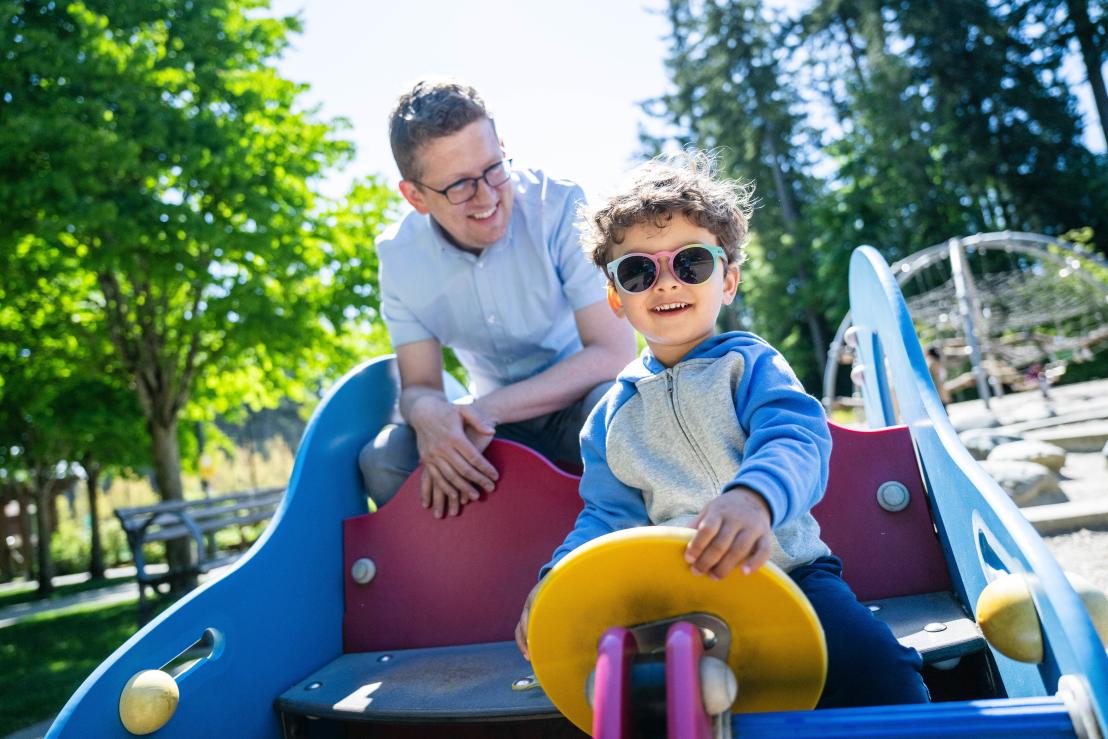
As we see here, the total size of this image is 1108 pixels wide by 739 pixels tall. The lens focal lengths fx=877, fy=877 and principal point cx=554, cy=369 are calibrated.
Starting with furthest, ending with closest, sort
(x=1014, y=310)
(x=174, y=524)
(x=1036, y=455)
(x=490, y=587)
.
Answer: (x=1014, y=310) → (x=174, y=524) → (x=1036, y=455) → (x=490, y=587)

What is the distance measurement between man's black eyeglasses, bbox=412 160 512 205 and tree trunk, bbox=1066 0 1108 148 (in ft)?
79.4

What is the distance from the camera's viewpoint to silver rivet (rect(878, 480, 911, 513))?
1.82 meters

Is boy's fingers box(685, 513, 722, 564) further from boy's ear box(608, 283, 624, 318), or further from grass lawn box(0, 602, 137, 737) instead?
grass lawn box(0, 602, 137, 737)

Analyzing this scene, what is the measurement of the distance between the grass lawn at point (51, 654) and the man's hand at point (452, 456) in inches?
113

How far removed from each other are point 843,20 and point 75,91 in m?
23.4

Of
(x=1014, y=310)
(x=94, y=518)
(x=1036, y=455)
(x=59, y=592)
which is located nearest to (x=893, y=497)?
(x=1036, y=455)

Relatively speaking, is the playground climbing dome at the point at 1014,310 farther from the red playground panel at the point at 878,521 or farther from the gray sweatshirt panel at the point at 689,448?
the gray sweatshirt panel at the point at 689,448

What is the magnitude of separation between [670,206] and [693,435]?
14.8 inches

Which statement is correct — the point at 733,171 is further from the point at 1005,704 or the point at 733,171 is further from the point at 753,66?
the point at 1005,704

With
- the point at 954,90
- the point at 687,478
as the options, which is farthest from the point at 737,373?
the point at 954,90

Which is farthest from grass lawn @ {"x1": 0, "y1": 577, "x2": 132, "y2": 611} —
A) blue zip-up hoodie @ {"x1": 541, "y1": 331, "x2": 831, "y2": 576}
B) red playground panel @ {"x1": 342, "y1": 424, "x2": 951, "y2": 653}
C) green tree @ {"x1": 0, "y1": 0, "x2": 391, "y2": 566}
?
blue zip-up hoodie @ {"x1": 541, "y1": 331, "x2": 831, "y2": 576}

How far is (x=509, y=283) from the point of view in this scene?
2.27 meters

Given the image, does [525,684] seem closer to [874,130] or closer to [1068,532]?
[1068,532]

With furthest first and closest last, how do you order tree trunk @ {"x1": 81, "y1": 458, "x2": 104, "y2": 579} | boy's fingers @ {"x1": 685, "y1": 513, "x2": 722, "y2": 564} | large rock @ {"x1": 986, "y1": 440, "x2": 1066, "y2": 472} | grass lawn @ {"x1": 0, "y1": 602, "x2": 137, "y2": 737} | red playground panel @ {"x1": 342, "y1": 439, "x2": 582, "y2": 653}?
tree trunk @ {"x1": 81, "y1": 458, "x2": 104, "y2": 579}
large rock @ {"x1": 986, "y1": 440, "x2": 1066, "y2": 472}
grass lawn @ {"x1": 0, "y1": 602, "x2": 137, "y2": 737}
red playground panel @ {"x1": 342, "y1": 439, "x2": 582, "y2": 653}
boy's fingers @ {"x1": 685, "y1": 513, "x2": 722, "y2": 564}
